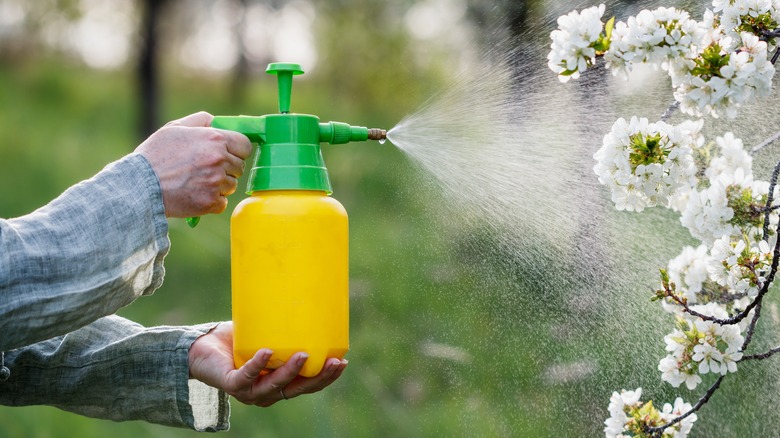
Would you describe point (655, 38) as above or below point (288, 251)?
above

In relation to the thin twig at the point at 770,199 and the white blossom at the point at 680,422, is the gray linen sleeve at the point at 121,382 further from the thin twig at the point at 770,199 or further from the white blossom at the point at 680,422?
the thin twig at the point at 770,199

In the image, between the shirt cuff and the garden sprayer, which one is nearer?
the garden sprayer

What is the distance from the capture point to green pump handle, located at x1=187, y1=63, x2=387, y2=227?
1.29 meters

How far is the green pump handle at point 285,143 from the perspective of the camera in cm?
129

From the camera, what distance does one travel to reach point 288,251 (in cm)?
127

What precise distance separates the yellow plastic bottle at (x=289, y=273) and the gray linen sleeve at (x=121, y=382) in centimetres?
31

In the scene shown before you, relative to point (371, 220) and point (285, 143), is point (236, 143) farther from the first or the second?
point (371, 220)

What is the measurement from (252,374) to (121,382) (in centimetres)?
41

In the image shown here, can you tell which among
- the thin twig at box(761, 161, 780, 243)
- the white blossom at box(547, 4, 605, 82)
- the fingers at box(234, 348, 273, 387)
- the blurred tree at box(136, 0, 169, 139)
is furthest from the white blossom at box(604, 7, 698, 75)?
the blurred tree at box(136, 0, 169, 139)

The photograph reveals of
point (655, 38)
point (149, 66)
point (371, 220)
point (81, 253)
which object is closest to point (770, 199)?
point (655, 38)

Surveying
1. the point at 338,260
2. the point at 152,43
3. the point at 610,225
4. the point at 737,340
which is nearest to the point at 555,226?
the point at 610,225

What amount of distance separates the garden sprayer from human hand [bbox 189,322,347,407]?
25mm

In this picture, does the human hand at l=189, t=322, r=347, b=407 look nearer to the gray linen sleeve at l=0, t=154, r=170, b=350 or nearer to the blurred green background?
the gray linen sleeve at l=0, t=154, r=170, b=350

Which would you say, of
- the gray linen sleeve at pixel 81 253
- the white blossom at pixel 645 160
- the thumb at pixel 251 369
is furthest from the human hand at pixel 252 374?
the white blossom at pixel 645 160
